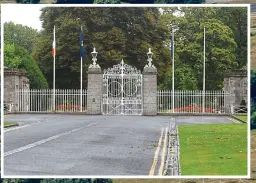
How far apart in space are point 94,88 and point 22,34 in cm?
267

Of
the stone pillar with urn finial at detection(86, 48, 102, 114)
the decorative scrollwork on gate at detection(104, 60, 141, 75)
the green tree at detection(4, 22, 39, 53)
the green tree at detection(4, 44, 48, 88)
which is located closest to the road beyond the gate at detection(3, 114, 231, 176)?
the stone pillar with urn finial at detection(86, 48, 102, 114)

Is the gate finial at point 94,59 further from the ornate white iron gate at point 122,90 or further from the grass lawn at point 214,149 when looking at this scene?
the grass lawn at point 214,149

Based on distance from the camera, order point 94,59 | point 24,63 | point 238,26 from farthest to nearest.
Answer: point 238,26 → point 24,63 → point 94,59

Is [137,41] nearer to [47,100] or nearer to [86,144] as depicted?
[47,100]

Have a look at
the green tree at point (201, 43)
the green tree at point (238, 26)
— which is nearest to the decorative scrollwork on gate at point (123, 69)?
the green tree at point (201, 43)

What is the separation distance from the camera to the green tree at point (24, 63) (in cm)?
2048

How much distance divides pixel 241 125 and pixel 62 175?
487cm

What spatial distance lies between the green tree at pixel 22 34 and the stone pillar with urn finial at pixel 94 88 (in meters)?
1.85

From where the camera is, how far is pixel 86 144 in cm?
1766

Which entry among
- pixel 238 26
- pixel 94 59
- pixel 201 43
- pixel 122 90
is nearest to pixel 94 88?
pixel 122 90

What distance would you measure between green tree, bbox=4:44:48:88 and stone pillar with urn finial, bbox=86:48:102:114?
1.25 m

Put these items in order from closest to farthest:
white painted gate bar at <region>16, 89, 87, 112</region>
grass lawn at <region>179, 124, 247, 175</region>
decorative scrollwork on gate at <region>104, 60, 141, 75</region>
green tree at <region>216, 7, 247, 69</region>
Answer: grass lawn at <region>179, 124, 247, 175</region>
white painted gate bar at <region>16, 89, 87, 112</region>
green tree at <region>216, 7, 247, 69</region>
decorative scrollwork on gate at <region>104, 60, 141, 75</region>

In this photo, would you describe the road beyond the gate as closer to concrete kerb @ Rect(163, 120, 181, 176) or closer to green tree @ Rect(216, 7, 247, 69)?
concrete kerb @ Rect(163, 120, 181, 176)

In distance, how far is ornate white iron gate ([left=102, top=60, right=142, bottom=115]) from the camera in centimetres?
2042
